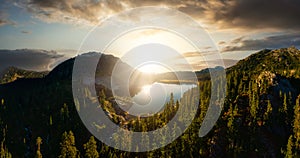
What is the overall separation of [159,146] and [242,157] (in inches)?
1577

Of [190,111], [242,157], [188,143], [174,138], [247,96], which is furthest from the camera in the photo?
[190,111]

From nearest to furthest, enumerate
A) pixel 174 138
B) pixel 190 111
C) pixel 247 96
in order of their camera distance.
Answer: pixel 174 138, pixel 247 96, pixel 190 111

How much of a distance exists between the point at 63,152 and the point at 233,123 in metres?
87.0

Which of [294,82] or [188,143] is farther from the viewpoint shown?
[294,82]

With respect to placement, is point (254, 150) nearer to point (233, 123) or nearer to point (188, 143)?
point (233, 123)

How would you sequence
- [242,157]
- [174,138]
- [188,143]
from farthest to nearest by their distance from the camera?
[174,138] → [188,143] → [242,157]

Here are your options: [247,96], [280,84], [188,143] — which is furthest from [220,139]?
[280,84]

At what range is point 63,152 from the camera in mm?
145250

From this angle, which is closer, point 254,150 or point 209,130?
point 254,150

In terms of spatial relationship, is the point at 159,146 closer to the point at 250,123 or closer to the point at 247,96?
the point at 250,123

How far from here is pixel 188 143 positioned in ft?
437

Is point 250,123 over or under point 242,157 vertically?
over

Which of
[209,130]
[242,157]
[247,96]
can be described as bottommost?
[242,157]

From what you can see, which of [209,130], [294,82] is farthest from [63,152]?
[294,82]
